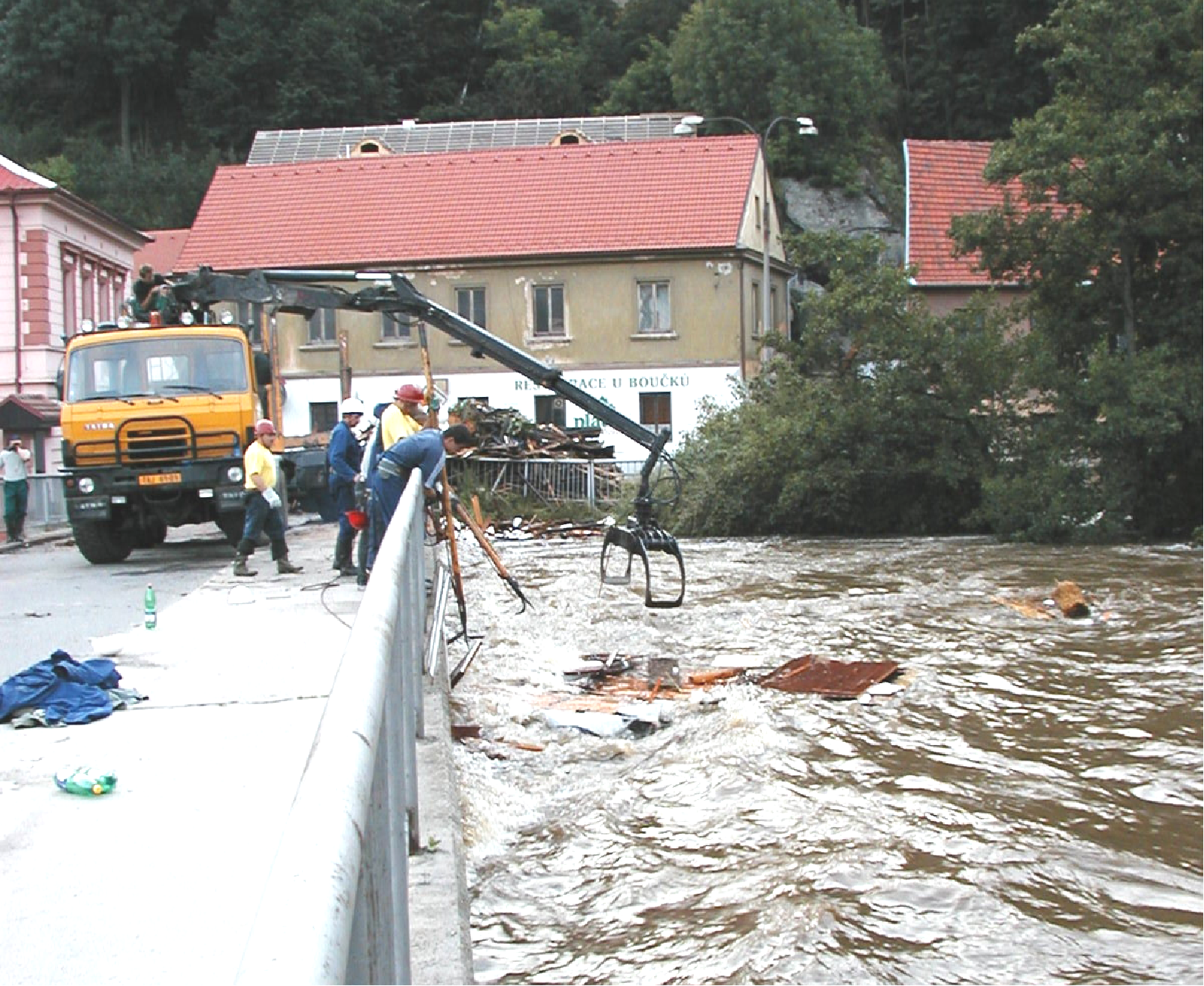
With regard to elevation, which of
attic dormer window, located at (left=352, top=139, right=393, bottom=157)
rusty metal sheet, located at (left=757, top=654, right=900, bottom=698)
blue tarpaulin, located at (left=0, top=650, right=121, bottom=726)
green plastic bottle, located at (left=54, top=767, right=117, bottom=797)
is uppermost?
attic dormer window, located at (left=352, top=139, right=393, bottom=157)

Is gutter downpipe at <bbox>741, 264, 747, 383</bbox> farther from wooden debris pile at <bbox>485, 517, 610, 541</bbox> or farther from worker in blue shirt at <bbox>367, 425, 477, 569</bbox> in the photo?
worker in blue shirt at <bbox>367, 425, 477, 569</bbox>

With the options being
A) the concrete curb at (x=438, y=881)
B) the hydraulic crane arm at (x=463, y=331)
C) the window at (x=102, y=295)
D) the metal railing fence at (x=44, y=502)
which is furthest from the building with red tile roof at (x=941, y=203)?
the concrete curb at (x=438, y=881)

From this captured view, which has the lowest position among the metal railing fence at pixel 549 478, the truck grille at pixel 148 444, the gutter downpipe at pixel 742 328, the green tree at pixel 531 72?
the metal railing fence at pixel 549 478

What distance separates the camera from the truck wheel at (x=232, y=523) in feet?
63.5

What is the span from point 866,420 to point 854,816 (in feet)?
63.3

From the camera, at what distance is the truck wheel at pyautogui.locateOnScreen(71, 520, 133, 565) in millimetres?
19438

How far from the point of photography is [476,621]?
1513cm

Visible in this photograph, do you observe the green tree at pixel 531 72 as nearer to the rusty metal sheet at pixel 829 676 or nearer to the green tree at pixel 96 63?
the green tree at pixel 96 63

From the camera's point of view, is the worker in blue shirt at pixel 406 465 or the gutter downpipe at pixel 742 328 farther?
the gutter downpipe at pixel 742 328

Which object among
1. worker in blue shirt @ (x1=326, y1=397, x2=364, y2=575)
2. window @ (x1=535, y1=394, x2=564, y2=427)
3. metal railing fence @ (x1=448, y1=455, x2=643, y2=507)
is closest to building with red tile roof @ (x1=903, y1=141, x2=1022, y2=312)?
window @ (x1=535, y1=394, x2=564, y2=427)

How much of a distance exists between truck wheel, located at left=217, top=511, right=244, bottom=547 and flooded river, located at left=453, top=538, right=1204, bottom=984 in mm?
5828

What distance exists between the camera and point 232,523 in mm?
19531

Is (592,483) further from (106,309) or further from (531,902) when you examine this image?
(531,902)

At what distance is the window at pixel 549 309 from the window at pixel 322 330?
5.60 metres
